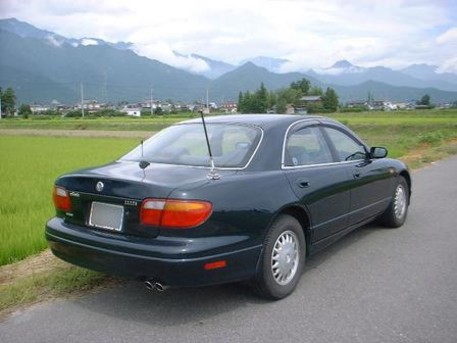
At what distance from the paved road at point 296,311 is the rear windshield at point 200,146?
1.09 metres

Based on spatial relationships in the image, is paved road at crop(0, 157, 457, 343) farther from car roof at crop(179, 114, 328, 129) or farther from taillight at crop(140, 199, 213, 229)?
car roof at crop(179, 114, 328, 129)

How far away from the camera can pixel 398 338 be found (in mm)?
3355

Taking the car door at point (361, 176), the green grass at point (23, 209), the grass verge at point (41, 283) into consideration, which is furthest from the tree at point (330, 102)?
the grass verge at point (41, 283)

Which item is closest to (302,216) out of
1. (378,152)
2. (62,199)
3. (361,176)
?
(361,176)

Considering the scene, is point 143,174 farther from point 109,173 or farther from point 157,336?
point 157,336

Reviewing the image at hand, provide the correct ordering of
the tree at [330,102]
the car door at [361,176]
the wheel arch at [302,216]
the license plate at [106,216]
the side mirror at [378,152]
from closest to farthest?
the license plate at [106,216] < the wheel arch at [302,216] < the car door at [361,176] < the side mirror at [378,152] < the tree at [330,102]

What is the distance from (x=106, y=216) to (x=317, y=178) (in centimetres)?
190

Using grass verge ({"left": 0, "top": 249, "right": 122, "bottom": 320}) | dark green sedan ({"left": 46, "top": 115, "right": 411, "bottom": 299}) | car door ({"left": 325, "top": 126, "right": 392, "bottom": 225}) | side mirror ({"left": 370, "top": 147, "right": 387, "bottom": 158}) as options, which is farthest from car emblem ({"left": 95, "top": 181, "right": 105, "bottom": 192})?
side mirror ({"left": 370, "top": 147, "right": 387, "bottom": 158})

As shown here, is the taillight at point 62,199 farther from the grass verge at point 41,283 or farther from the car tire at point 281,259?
the car tire at point 281,259

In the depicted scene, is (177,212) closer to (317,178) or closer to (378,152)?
(317,178)

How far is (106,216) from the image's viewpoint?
12.4 ft

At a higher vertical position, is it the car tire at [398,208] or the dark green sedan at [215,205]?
the dark green sedan at [215,205]

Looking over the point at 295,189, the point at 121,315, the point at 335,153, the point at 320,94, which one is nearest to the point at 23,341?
the point at 121,315

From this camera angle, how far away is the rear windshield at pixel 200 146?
4.20m
